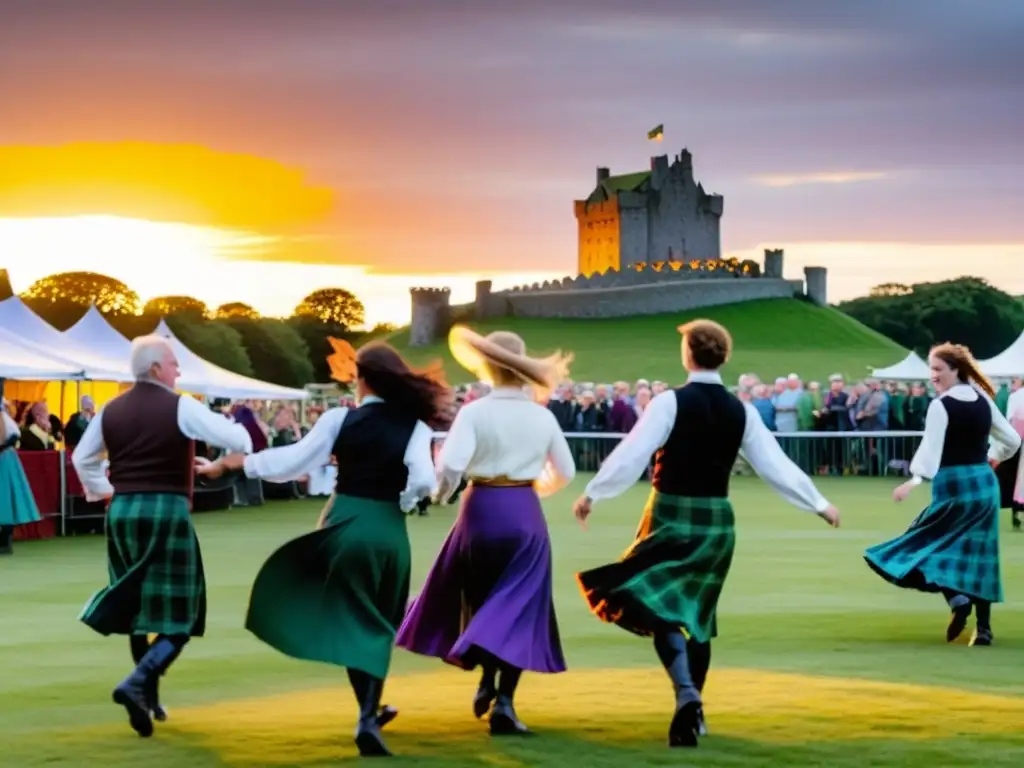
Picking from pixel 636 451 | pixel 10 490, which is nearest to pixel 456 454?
pixel 636 451

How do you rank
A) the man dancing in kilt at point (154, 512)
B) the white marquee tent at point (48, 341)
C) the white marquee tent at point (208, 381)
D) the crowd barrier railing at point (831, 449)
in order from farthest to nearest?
the crowd barrier railing at point (831, 449) < the white marquee tent at point (208, 381) < the white marquee tent at point (48, 341) < the man dancing in kilt at point (154, 512)

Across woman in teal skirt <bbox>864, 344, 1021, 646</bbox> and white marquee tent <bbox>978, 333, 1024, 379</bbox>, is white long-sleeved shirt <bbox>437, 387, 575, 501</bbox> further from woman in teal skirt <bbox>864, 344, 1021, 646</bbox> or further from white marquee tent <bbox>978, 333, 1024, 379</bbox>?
white marquee tent <bbox>978, 333, 1024, 379</bbox>

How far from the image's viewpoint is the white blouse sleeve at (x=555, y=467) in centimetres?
888

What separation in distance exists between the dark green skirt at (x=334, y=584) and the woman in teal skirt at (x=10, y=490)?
12.0 meters

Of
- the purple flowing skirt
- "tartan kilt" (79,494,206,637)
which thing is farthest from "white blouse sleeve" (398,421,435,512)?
"tartan kilt" (79,494,206,637)

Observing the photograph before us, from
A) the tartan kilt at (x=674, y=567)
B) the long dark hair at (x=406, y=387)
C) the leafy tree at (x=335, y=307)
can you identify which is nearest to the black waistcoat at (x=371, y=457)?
the long dark hair at (x=406, y=387)

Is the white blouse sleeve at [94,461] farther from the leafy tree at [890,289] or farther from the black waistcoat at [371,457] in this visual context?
the leafy tree at [890,289]

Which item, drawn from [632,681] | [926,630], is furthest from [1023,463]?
[632,681]

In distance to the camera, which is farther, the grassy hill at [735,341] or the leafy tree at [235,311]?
the leafy tree at [235,311]

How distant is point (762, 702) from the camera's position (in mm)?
9344

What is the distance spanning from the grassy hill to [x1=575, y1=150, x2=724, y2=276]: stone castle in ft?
84.3

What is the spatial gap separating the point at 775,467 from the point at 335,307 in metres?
165

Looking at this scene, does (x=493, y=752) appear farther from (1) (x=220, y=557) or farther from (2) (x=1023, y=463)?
(2) (x=1023, y=463)

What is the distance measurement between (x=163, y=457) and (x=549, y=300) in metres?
120
